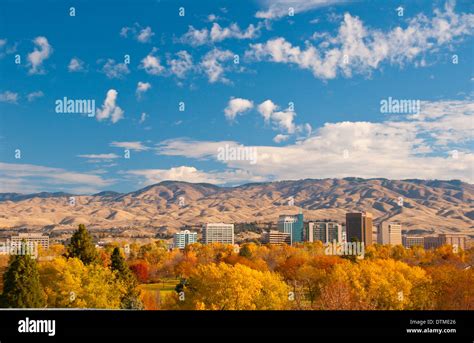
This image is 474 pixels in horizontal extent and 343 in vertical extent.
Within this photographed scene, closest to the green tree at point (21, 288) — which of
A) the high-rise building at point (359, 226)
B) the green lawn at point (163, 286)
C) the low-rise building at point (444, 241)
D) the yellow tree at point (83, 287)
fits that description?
the yellow tree at point (83, 287)

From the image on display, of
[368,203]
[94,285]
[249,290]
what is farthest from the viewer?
[368,203]

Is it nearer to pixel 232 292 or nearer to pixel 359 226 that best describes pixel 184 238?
pixel 359 226

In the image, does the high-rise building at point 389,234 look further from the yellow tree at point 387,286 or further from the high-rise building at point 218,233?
the yellow tree at point 387,286

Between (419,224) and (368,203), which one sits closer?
(419,224)
